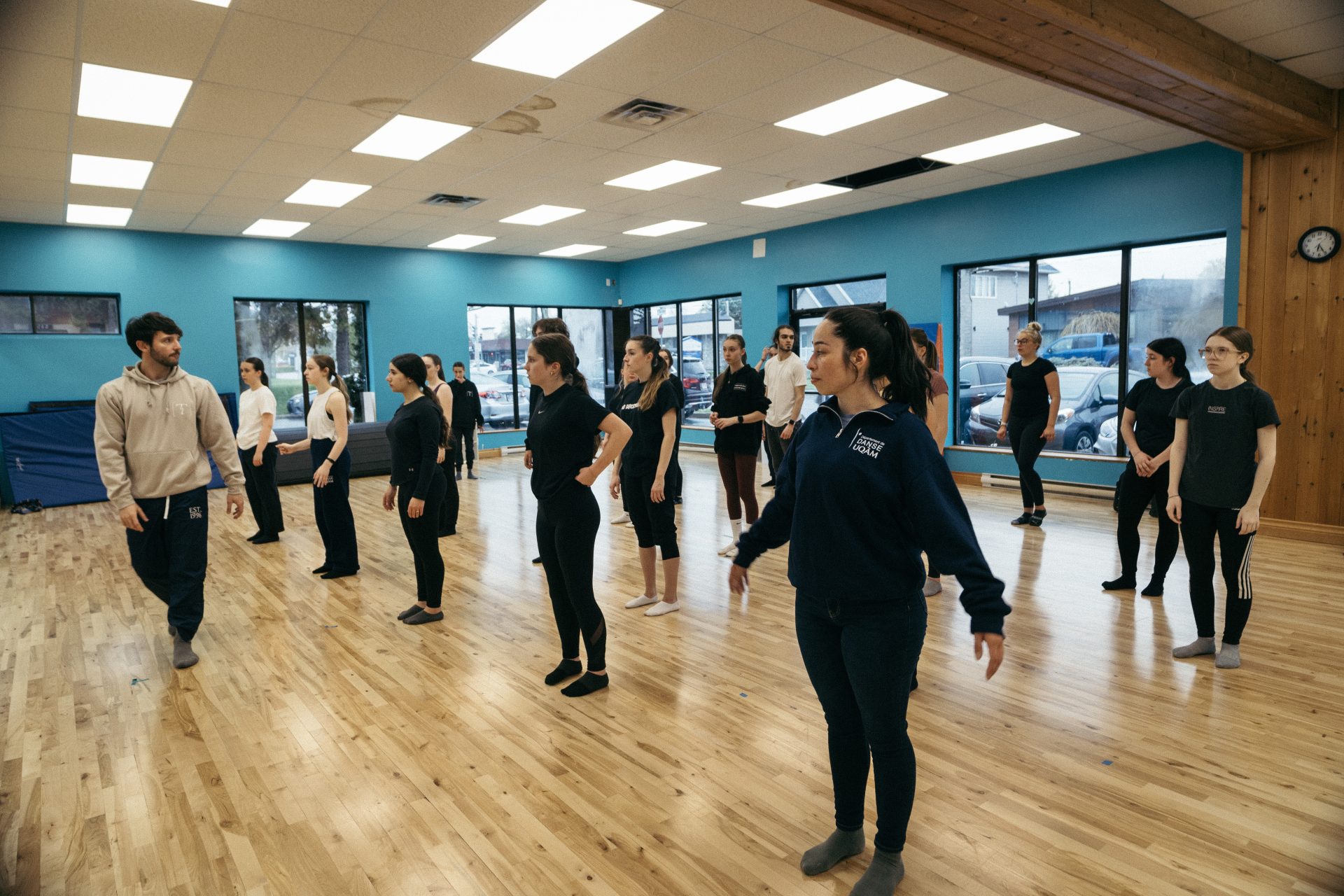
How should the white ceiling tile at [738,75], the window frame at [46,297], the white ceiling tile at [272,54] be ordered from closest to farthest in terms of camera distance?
the white ceiling tile at [272,54] → the white ceiling tile at [738,75] → the window frame at [46,297]

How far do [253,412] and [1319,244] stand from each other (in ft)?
27.1

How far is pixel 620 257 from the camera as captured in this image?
531 inches

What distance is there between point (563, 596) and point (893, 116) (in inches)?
181

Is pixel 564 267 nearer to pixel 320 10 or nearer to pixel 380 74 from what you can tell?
pixel 380 74

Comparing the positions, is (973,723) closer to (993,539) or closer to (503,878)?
(503,878)

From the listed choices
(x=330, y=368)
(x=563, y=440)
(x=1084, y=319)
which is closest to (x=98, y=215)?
(x=330, y=368)

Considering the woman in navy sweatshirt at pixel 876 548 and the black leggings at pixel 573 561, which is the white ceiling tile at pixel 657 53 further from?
the woman in navy sweatshirt at pixel 876 548

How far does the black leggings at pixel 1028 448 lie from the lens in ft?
21.5

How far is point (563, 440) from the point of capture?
3.23 m

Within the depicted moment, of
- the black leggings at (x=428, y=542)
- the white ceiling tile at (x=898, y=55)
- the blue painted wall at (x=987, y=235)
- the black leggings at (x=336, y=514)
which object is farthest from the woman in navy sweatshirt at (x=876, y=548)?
the blue painted wall at (x=987, y=235)

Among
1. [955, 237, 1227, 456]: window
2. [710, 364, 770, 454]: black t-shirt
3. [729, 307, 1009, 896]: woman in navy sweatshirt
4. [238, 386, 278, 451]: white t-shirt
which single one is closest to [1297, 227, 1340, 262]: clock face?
[955, 237, 1227, 456]: window

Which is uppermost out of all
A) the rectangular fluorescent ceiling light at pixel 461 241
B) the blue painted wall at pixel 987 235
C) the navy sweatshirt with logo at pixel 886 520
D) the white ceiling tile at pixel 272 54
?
the rectangular fluorescent ceiling light at pixel 461 241

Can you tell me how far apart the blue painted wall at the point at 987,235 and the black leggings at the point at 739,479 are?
4.19m

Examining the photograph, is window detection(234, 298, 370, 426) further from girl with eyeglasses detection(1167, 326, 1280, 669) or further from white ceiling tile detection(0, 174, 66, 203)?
girl with eyeglasses detection(1167, 326, 1280, 669)
